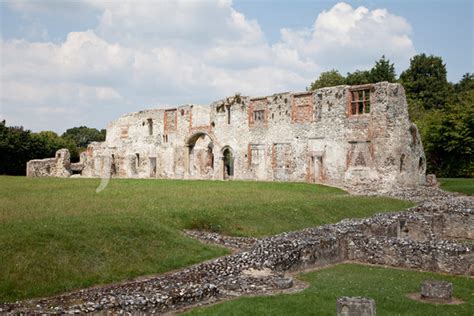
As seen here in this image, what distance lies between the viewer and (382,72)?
214 ft

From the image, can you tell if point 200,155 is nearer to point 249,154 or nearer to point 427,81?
point 249,154

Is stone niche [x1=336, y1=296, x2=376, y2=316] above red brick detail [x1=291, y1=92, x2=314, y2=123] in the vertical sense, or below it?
below

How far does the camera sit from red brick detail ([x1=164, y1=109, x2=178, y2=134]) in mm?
49000

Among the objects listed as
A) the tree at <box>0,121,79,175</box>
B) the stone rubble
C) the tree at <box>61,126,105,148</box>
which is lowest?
the stone rubble

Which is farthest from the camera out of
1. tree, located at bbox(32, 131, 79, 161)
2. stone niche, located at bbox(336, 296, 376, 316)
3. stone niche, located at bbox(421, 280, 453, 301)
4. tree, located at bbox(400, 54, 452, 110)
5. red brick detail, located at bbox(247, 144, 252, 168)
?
tree, located at bbox(400, 54, 452, 110)

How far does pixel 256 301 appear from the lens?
10492 mm

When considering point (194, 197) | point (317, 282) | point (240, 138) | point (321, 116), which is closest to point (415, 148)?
point (321, 116)

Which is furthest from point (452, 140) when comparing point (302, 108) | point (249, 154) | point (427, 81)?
point (427, 81)

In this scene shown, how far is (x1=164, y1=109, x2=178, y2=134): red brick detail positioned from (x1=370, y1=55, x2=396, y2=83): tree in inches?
1130

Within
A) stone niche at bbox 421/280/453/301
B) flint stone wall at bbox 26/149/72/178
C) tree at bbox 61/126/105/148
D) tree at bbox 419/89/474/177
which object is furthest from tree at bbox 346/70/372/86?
tree at bbox 61/126/105/148

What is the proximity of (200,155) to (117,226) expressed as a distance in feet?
109

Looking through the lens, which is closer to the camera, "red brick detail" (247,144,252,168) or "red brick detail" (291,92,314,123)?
"red brick detail" (291,92,314,123)

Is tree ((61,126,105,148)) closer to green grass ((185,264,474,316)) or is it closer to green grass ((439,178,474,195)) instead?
green grass ((439,178,474,195))

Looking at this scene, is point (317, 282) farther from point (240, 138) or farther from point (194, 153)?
point (194, 153)
